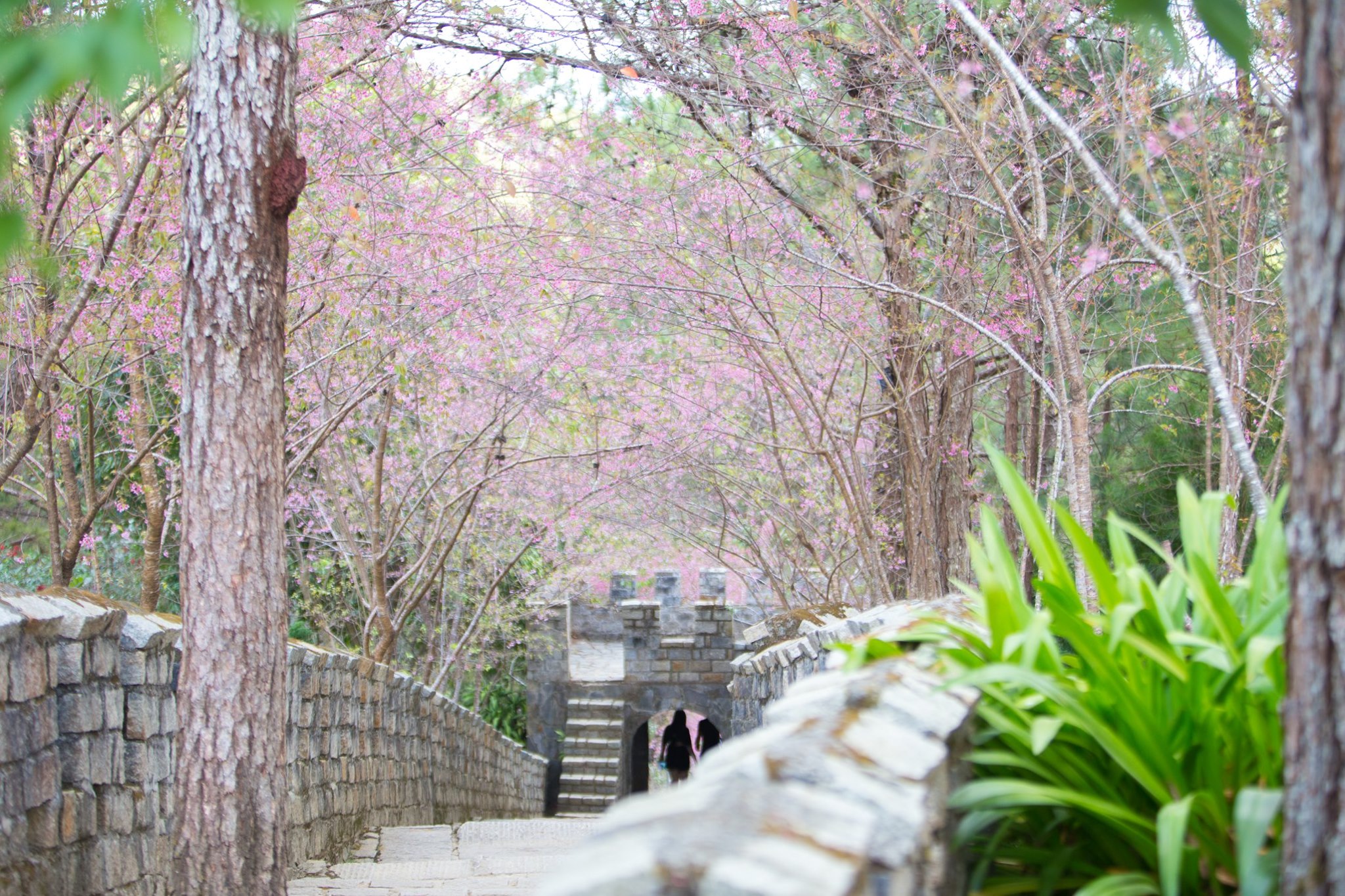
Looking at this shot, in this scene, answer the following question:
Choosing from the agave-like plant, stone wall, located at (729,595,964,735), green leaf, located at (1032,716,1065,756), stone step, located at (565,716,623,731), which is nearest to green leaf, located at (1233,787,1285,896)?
the agave-like plant

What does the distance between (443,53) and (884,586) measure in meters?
4.50

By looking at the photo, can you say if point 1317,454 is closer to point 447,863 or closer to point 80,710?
point 80,710

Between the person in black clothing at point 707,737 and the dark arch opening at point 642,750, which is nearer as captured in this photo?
the dark arch opening at point 642,750

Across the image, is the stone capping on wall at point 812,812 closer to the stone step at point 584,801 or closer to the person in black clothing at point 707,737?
the stone step at point 584,801

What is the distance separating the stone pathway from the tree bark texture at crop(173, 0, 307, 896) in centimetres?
145

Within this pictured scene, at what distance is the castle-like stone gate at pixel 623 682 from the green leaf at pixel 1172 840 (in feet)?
45.5

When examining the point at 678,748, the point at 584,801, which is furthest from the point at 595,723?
the point at 678,748

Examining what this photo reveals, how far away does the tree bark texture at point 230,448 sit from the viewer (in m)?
3.66

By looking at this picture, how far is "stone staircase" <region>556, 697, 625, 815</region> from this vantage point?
15812 millimetres

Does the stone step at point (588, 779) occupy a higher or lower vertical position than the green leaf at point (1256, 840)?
lower

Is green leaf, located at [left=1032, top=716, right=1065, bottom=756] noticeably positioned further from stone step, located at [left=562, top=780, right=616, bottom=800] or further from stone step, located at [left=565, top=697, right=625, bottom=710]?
stone step, located at [left=565, top=697, right=625, bottom=710]

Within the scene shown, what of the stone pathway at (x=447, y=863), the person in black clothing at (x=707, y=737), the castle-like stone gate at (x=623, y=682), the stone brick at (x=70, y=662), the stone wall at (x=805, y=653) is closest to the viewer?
the stone wall at (x=805, y=653)

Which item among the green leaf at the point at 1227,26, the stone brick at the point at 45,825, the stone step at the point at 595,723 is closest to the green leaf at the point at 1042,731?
the green leaf at the point at 1227,26

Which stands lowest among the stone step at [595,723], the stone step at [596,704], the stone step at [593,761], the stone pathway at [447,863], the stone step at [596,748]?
the stone step at [593,761]
